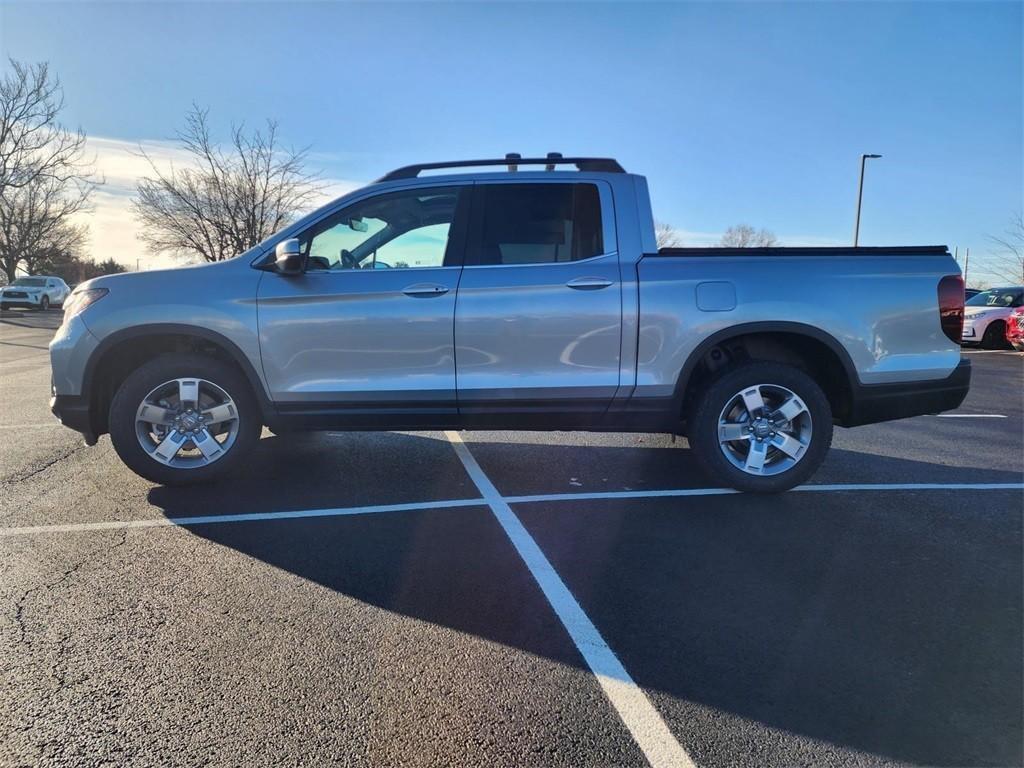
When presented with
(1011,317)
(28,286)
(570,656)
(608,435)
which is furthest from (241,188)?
(570,656)

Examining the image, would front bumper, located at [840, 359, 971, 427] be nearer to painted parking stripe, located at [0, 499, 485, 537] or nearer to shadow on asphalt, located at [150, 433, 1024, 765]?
shadow on asphalt, located at [150, 433, 1024, 765]

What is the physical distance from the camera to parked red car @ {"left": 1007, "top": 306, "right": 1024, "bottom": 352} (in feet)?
48.6

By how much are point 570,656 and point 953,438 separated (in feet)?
18.6

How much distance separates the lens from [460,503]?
14.0ft

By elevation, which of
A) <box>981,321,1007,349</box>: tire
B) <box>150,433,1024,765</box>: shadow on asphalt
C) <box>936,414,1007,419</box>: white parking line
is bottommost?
<box>981,321,1007,349</box>: tire

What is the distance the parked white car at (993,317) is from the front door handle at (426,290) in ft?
55.7

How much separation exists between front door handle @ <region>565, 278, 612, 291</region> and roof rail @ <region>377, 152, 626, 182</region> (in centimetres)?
86

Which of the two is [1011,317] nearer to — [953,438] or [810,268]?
[953,438]

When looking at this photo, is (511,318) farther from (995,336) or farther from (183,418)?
(995,336)

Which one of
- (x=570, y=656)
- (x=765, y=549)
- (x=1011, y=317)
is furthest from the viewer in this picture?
(x=1011, y=317)

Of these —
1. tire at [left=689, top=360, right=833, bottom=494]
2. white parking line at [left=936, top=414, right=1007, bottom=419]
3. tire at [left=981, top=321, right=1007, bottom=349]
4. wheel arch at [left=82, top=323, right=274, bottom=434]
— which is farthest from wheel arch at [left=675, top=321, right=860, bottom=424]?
tire at [left=981, top=321, right=1007, bottom=349]

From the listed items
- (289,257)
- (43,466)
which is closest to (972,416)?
(289,257)

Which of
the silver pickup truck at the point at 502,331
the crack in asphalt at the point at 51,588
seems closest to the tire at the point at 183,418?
the silver pickup truck at the point at 502,331

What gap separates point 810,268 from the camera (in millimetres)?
4352
